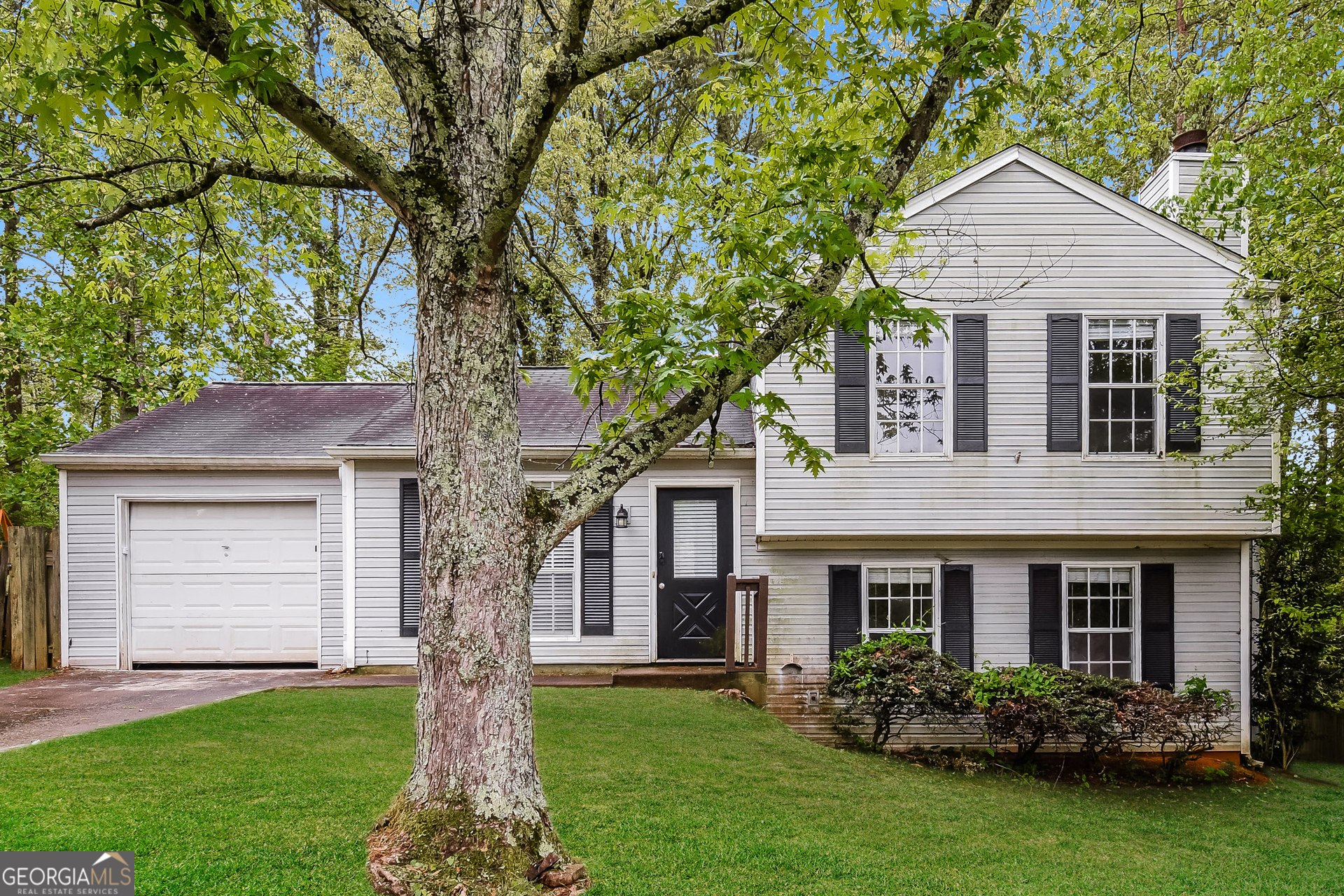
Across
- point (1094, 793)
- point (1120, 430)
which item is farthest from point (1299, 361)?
point (1094, 793)

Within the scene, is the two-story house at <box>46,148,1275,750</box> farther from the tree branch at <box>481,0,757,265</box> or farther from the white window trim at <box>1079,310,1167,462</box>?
the tree branch at <box>481,0,757,265</box>

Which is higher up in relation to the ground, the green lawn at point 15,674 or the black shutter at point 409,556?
the black shutter at point 409,556

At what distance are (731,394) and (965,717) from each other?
21.1 feet

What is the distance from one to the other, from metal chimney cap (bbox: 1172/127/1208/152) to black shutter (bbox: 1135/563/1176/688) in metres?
5.16

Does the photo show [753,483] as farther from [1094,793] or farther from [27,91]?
[27,91]

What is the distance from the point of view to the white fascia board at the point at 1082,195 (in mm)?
8078

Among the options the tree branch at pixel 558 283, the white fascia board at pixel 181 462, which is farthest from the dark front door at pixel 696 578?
the tree branch at pixel 558 283

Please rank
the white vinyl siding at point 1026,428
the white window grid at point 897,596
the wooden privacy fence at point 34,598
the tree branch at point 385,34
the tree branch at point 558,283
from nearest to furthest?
the tree branch at point 385,34 < the tree branch at point 558,283 < the white vinyl siding at point 1026,428 < the white window grid at point 897,596 < the wooden privacy fence at point 34,598

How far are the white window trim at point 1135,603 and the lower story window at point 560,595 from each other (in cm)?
573

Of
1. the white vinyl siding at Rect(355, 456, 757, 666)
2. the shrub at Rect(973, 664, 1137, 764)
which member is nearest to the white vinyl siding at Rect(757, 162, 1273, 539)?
the white vinyl siding at Rect(355, 456, 757, 666)

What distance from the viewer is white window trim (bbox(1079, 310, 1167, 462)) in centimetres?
802

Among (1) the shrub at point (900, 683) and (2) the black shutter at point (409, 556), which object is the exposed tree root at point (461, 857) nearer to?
(1) the shrub at point (900, 683)

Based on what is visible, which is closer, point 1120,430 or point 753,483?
point 1120,430

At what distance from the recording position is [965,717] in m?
8.20
